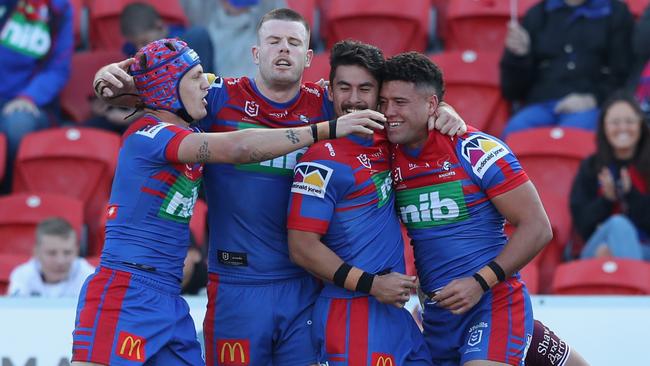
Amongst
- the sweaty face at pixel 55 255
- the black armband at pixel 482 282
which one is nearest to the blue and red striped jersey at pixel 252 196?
the black armband at pixel 482 282

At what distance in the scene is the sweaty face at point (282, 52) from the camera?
20.3ft

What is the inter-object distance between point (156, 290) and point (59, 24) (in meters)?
4.86

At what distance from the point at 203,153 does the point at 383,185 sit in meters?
0.88

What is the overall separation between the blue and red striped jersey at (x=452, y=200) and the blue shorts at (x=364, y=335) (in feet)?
0.91

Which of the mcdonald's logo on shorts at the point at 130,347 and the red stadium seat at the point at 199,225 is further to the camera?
the red stadium seat at the point at 199,225

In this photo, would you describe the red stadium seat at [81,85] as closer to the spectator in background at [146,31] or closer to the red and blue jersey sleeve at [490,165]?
the spectator in background at [146,31]

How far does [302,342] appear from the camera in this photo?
6.14 meters

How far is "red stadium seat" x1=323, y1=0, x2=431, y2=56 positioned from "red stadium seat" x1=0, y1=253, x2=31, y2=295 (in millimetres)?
3354

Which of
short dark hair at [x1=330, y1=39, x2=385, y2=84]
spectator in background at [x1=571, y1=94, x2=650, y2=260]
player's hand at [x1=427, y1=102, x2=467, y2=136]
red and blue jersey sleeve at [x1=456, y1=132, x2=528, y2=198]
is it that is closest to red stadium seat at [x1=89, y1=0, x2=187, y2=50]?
spectator in background at [x1=571, y1=94, x2=650, y2=260]

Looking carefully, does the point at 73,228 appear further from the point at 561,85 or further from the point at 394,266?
the point at 561,85

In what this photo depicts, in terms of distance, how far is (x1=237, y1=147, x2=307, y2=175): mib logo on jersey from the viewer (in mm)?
6180

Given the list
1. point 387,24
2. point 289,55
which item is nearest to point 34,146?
point 387,24

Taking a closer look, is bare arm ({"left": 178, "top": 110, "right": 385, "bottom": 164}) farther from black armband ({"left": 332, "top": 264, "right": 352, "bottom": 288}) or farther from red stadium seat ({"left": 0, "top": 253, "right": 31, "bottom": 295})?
red stadium seat ({"left": 0, "top": 253, "right": 31, "bottom": 295})

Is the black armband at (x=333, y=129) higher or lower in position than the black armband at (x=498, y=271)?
higher
